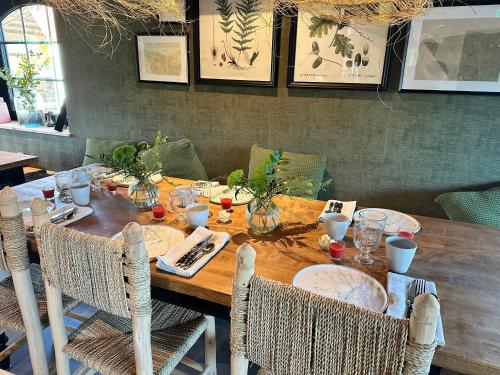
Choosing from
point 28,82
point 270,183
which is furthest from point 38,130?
point 270,183

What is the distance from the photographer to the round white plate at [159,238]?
1353 millimetres

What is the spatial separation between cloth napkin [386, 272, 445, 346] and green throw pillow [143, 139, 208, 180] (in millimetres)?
1894

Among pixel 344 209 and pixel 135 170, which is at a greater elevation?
pixel 135 170

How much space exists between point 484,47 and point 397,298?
1772mm

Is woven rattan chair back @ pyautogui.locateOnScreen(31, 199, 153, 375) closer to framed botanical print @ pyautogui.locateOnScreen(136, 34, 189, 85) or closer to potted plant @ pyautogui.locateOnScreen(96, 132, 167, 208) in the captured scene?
potted plant @ pyautogui.locateOnScreen(96, 132, 167, 208)

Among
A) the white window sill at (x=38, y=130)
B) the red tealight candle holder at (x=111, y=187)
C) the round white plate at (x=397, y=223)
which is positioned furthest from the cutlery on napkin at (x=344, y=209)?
the white window sill at (x=38, y=130)

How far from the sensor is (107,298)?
42.9 inches

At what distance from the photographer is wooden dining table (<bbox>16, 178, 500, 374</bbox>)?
931 mm

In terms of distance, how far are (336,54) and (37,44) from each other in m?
3.30

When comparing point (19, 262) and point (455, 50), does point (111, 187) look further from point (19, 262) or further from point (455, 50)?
point (455, 50)

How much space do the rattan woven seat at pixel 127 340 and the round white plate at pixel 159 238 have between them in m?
0.30

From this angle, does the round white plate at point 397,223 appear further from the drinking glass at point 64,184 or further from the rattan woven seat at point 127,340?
the drinking glass at point 64,184

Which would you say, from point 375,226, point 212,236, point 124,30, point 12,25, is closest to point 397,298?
point 375,226

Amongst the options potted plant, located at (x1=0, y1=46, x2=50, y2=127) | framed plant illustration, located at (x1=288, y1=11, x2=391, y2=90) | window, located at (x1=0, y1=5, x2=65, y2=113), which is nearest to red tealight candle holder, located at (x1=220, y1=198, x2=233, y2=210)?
framed plant illustration, located at (x1=288, y1=11, x2=391, y2=90)
